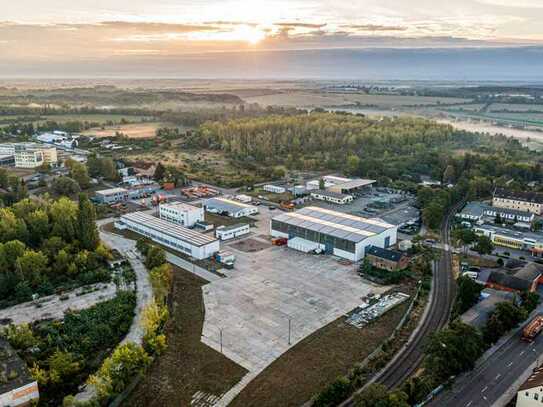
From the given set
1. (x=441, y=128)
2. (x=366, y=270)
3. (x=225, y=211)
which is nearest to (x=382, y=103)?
(x=441, y=128)

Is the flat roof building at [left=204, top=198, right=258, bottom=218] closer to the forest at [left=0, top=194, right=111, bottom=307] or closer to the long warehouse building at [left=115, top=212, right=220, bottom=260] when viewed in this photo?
the long warehouse building at [left=115, top=212, right=220, bottom=260]

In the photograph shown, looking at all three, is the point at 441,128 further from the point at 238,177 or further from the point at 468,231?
the point at 468,231

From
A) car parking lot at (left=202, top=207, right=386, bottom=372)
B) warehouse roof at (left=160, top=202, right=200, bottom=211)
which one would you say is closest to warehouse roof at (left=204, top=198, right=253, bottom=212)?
warehouse roof at (left=160, top=202, right=200, bottom=211)

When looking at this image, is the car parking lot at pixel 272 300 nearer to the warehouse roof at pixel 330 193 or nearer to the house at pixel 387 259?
the house at pixel 387 259

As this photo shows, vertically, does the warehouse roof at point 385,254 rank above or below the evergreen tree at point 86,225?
below

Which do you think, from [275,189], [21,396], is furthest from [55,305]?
[275,189]

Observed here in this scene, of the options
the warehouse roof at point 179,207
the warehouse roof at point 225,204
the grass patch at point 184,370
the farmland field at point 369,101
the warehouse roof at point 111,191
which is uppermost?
the farmland field at point 369,101

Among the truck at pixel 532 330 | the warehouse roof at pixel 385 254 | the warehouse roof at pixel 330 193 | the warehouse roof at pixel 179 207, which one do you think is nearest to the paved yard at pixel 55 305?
the warehouse roof at pixel 179 207
